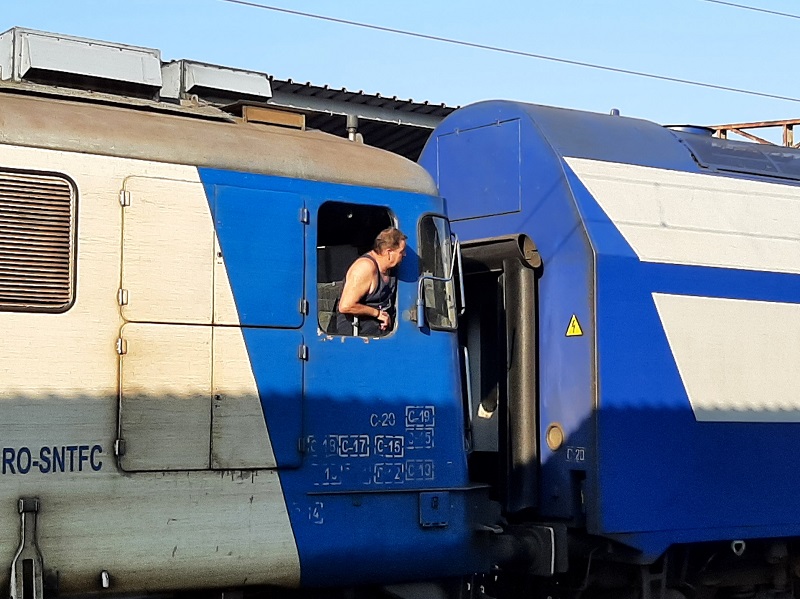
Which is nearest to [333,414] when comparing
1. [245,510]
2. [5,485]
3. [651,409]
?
[245,510]

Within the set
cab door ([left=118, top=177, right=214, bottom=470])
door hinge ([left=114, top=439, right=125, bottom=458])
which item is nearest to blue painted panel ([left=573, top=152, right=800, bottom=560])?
cab door ([left=118, top=177, right=214, bottom=470])

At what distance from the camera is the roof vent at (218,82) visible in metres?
7.31

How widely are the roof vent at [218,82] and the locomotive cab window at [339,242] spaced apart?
4.25ft

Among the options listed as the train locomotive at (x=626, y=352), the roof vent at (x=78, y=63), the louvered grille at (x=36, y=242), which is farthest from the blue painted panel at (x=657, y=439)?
the louvered grille at (x=36, y=242)

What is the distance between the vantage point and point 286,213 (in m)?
6.21

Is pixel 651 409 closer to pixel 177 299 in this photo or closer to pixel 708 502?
pixel 708 502

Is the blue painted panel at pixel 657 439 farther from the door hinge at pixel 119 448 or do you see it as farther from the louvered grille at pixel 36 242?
the louvered grille at pixel 36 242

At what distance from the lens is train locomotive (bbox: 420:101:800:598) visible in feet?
23.8

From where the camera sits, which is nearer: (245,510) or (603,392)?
(245,510)

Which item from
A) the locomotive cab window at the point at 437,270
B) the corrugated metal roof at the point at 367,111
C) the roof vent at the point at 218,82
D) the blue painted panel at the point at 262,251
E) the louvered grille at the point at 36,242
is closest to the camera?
the louvered grille at the point at 36,242

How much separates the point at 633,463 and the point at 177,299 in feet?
10.0

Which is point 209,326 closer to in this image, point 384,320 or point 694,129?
point 384,320

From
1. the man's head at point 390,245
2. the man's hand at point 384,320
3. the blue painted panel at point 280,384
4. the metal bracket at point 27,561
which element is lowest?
the metal bracket at point 27,561

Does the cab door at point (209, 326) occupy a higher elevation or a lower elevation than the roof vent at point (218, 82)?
lower
